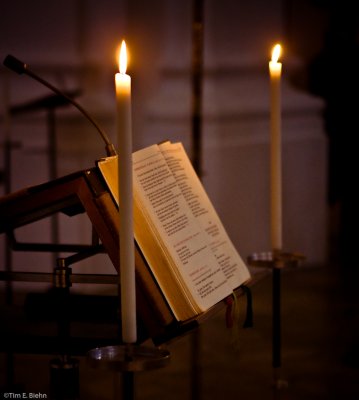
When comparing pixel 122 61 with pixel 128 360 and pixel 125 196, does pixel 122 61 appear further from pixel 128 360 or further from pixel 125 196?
pixel 128 360

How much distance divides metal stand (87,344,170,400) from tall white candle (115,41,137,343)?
0.09 feet

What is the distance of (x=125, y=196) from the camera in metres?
0.72

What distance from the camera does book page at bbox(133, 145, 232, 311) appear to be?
95 cm

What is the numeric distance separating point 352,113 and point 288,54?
52 centimetres

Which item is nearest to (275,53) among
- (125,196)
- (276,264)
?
(276,264)

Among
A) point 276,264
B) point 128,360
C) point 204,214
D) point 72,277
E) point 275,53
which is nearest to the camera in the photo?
point 128,360

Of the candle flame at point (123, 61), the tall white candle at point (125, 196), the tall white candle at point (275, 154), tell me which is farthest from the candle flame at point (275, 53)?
the tall white candle at point (125, 196)

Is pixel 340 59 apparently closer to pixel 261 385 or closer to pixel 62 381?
pixel 261 385

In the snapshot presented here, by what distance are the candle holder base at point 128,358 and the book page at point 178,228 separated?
0.18m

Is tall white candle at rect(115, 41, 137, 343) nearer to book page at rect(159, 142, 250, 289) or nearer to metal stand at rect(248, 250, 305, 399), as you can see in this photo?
book page at rect(159, 142, 250, 289)

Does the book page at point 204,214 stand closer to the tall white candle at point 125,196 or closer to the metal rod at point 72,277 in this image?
the metal rod at point 72,277

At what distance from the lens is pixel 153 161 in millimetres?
1013

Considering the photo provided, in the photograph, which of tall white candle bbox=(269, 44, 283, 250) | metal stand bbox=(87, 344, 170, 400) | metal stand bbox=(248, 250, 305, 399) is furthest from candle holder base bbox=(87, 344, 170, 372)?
tall white candle bbox=(269, 44, 283, 250)

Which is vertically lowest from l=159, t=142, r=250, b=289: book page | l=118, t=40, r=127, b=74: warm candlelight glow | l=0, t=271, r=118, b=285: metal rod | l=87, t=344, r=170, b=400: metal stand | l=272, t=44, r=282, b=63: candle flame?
l=87, t=344, r=170, b=400: metal stand
